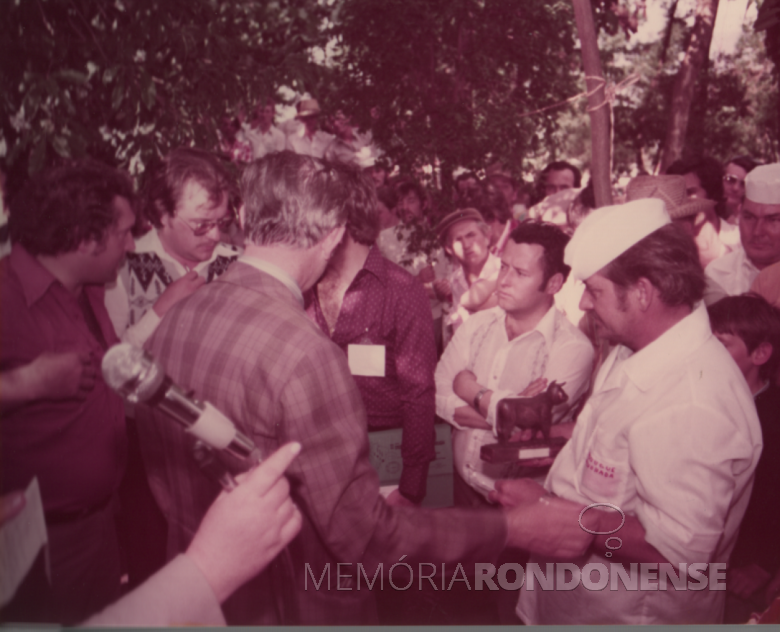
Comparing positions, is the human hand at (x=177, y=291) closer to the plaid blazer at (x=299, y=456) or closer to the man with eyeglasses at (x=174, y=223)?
the man with eyeglasses at (x=174, y=223)

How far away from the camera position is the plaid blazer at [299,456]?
4.27 ft

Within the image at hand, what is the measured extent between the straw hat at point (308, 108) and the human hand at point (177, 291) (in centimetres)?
110

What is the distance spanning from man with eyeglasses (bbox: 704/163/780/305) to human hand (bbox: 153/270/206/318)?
2.12 m

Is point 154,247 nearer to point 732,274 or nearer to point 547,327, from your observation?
point 547,327

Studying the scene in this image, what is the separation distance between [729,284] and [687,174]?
48.6 inches

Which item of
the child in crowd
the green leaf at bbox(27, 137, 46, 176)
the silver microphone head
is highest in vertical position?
the green leaf at bbox(27, 137, 46, 176)

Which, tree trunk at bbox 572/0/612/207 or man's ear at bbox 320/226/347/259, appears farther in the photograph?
tree trunk at bbox 572/0/612/207

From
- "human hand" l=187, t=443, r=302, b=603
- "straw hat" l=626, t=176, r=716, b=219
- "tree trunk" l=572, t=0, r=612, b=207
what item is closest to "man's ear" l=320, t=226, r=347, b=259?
"human hand" l=187, t=443, r=302, b=603

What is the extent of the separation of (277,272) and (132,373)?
58 cm

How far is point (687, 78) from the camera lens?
3.07 meters

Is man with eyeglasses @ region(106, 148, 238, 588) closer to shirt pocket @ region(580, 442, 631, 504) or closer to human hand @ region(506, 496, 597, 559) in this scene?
human hand @ region(506, 496, 597, 559)

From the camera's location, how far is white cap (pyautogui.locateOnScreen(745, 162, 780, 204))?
2.66 metres

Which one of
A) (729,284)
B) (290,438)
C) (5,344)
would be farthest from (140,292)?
(729,284)

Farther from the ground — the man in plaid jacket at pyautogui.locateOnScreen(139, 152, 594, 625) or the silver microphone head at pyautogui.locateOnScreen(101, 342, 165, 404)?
the silver microphone head at pyautogui.locateOnScreen(101, 342, 165, 404)
